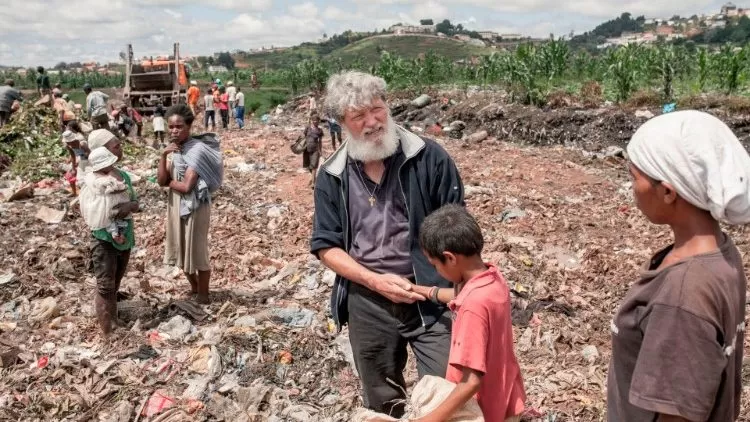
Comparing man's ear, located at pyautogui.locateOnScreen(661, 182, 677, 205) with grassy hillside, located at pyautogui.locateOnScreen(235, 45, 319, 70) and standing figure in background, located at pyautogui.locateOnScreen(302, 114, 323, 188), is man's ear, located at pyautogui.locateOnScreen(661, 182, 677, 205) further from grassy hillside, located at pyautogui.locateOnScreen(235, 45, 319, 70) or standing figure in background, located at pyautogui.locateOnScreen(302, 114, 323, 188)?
grassy hillside, located at pyautogui.locateOnScreen(235, 45, 319, 70)

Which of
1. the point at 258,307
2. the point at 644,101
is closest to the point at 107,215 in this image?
the point at 258,307

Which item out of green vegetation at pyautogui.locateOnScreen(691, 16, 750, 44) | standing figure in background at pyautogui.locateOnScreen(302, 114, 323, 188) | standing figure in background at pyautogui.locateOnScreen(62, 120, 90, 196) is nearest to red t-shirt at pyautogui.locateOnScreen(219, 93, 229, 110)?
standing figure in background at pyautogui.locateOnScreen(302, 114, 323, 188)

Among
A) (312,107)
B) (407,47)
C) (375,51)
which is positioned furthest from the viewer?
(375,51)

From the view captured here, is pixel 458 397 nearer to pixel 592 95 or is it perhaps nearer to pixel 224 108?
pixel 592 95

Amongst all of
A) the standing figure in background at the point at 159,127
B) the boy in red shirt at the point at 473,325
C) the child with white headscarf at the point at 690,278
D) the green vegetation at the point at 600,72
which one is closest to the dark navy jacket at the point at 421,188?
the boy in red shirt at the point at 473,325

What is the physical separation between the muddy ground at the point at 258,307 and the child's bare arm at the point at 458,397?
1786 mm

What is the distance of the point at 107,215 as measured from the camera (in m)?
4.32

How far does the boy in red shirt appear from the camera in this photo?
1946 millimetres

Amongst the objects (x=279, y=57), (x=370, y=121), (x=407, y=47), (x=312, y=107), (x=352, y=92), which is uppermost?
(x=407, y=47)

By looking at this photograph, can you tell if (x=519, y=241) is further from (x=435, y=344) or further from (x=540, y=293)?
(x=435, y=344)

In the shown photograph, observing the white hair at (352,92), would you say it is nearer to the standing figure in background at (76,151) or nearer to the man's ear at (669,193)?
the man's ear at (669,193)

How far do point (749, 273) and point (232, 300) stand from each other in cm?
495

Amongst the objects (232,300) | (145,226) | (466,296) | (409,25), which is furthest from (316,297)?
(409,25)

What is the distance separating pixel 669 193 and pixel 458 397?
912 mm
